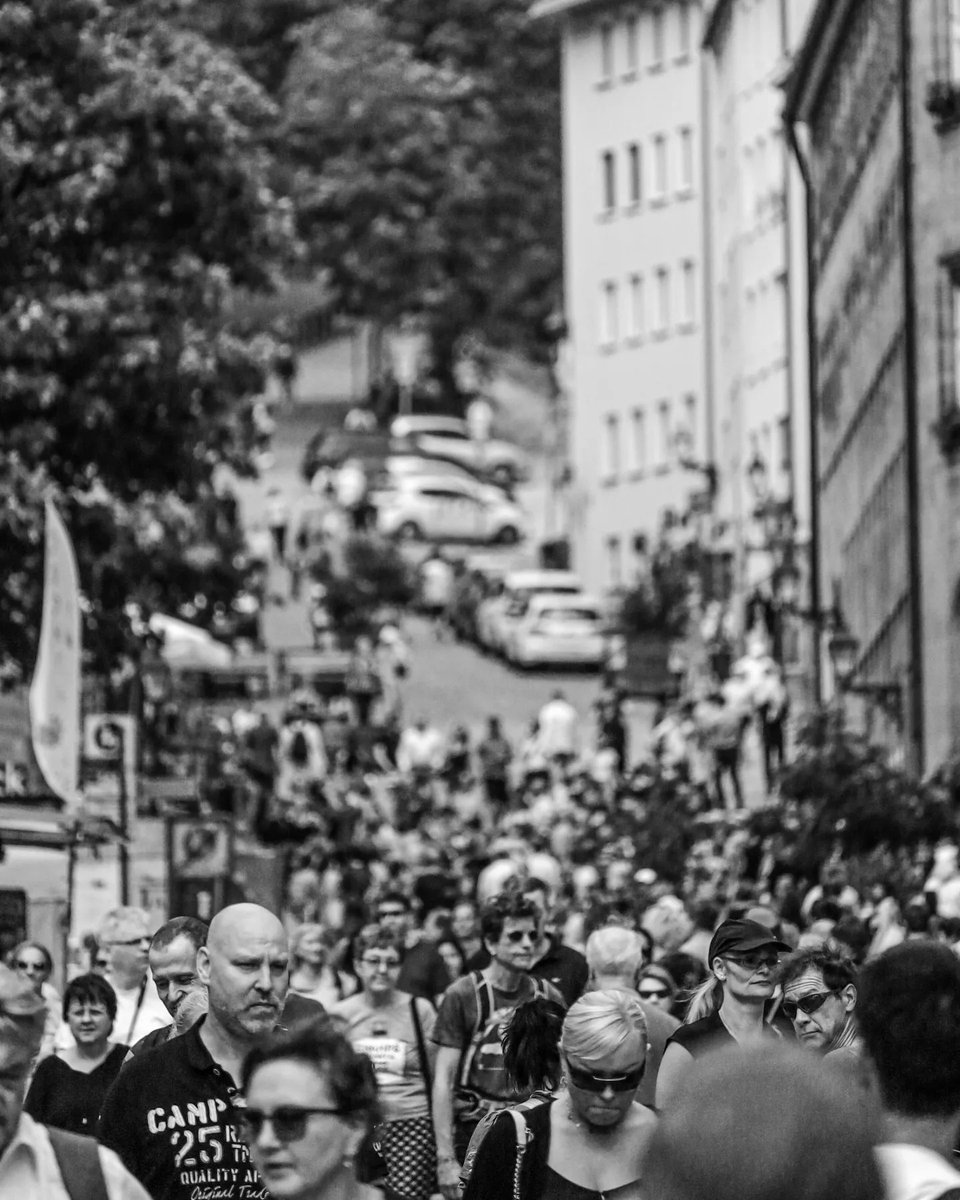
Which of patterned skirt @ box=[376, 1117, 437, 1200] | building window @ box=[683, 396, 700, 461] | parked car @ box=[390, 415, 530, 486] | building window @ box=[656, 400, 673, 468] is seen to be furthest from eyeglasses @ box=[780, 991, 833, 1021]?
parked car @ box=[390, 415, 530, 486]

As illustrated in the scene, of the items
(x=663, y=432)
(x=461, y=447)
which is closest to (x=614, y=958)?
(x=663, y=432)

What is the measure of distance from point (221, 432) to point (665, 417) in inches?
1589

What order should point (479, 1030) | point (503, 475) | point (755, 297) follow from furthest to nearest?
point (503, 475), point (755, 297), point (479, 1030)

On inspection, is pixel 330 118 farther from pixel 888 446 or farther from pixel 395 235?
pixel 888 446

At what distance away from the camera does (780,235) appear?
58281 millimetres

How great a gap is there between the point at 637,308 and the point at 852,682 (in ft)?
127

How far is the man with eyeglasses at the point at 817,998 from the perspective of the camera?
9578 mm

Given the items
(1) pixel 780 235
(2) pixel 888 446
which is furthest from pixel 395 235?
(2) pixel 888 446

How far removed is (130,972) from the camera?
38.2 ft

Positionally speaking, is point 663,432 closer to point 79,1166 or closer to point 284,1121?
point 79,1166

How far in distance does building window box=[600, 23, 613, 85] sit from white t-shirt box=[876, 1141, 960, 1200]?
7201 cm

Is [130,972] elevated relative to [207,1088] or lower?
elevated

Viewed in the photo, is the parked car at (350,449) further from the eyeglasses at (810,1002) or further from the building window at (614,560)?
the eyeglasses at (810,1002)

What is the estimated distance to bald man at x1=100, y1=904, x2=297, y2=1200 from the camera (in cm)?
767
